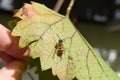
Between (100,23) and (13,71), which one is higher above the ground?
(13,71)

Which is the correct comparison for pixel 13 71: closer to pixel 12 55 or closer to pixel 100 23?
pixel 12 55

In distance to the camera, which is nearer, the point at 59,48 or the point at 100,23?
the point at 59,48

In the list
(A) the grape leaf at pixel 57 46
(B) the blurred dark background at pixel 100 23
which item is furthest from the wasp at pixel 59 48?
(B) the blurred dark background at pixel 100 23

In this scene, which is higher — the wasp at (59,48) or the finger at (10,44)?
the wasp at (59,48)

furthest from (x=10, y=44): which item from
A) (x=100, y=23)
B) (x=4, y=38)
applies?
(x=100, y=23)

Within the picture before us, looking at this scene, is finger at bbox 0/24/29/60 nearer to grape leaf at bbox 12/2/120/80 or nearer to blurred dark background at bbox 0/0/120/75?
grape leaf at bbox 12/2/120/80

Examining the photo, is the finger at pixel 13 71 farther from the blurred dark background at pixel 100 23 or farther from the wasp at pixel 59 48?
the blurred dark background at pixel 100 23

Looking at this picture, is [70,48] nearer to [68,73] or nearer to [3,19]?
[68,73]
